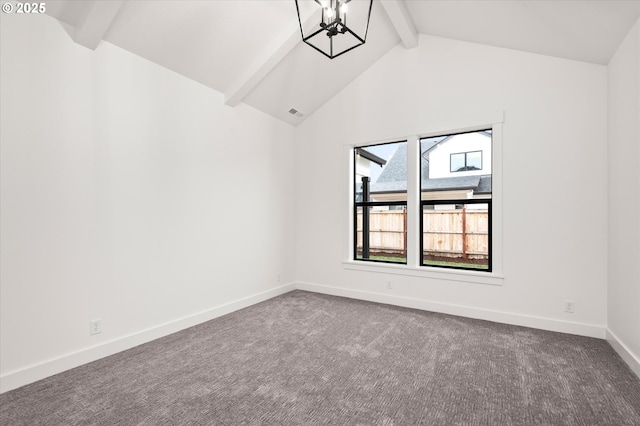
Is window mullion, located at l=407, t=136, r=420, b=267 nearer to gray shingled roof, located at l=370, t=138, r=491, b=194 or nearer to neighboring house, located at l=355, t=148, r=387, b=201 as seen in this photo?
gray shingled roof, located at l=370, t=138, r=491, b=194

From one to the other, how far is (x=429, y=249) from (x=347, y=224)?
1.20m

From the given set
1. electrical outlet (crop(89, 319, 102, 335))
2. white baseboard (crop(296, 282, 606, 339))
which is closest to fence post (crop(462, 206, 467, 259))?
white baseboard (crop(296, 282, 606, 339))

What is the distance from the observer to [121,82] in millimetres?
2912

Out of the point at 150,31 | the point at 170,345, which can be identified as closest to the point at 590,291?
the point at 170,345

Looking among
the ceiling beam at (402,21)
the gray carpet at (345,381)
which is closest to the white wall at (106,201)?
the gray carpet at (345,381)

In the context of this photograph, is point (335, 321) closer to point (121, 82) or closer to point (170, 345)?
point (170, 345)

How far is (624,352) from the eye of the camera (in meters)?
2.59

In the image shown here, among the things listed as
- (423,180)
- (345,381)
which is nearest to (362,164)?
(423,180)

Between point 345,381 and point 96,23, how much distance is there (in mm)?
3372

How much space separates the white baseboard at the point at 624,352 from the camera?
2377mm

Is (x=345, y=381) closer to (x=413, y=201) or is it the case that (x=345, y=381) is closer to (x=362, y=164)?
(x=413, y=201)

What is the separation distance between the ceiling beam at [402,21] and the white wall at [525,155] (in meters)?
0.17

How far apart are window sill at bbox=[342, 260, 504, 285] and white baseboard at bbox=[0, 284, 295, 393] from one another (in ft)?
5.55

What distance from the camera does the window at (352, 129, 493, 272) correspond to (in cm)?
386
